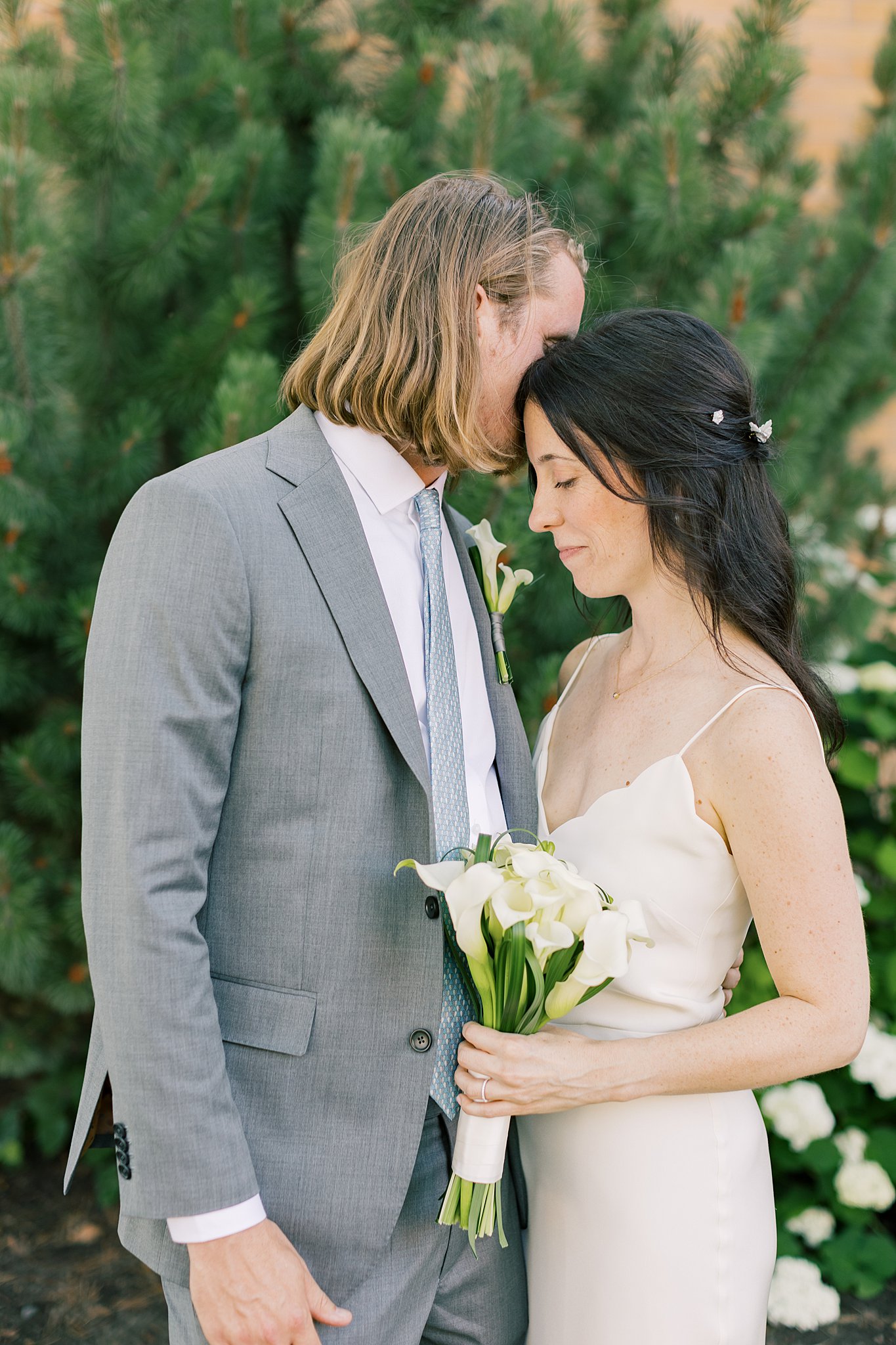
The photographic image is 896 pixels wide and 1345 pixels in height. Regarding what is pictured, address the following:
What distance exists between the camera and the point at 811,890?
5.35 feet

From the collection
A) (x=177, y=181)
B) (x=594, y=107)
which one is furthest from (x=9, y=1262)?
(x=594, y=107)

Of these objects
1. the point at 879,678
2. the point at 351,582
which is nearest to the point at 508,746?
the point at 351,582

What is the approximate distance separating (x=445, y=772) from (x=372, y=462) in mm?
529

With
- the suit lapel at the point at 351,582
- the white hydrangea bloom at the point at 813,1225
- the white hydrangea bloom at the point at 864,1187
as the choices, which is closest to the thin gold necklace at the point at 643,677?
the suit lapel at the point at 351,582

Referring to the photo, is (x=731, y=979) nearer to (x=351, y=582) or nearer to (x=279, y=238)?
(x=351, y=582)

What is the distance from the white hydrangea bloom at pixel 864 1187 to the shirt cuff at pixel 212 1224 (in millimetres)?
2271

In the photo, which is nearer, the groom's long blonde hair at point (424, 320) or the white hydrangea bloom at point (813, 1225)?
the groom's long blonde hair at point (424, 320)

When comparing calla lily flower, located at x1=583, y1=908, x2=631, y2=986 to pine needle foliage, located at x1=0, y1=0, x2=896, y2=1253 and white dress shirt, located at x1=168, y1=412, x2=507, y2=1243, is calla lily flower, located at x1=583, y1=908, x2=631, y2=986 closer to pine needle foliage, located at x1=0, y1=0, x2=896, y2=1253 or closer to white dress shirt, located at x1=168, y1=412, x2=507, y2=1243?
white dress shirt, located at x1=168, y1=412, x2=507, y2=1243

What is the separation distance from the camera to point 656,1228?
1774mm

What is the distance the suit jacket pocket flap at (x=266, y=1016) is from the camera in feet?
5.03

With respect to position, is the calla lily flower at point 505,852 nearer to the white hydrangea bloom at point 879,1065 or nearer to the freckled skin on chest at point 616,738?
the freckled skin on chest at point 616,738

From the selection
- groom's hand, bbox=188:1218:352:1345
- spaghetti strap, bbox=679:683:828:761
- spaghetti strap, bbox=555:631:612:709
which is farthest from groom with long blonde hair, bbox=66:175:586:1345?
spaghetti strap, bbox=555:631:612:709

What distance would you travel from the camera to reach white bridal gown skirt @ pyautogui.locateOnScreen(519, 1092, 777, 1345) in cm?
177

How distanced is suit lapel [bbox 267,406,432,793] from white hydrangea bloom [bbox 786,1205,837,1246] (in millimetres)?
2375
